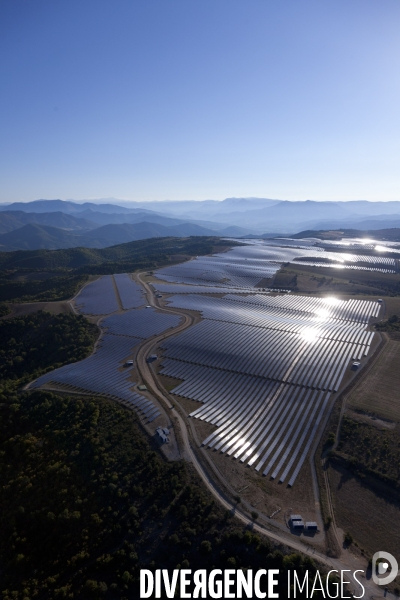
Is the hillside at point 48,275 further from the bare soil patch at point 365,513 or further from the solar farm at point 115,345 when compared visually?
the bare soil patch at point 365,513

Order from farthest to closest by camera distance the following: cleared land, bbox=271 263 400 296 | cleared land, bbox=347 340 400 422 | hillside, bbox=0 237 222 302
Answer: cleared land, bbox=271 263 400 296 → hillside, bbox=0 237 222 302 → cleared land, bbox=347 340 400 422

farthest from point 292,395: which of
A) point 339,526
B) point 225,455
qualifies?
point 339,526

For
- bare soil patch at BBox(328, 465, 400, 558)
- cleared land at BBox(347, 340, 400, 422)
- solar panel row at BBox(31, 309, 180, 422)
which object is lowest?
bare soil patch at BBox(328, 465, 400, 558)

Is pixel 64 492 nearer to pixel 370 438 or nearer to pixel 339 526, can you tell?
pixel 339 526

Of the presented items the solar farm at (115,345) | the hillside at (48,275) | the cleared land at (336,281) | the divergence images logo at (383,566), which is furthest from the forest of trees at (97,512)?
the cleared land at (336,281)

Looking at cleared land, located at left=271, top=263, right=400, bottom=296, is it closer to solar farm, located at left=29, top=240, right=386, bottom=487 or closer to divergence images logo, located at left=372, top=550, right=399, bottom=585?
solar farm, located at left=29, top=240, right=386, bottom=487

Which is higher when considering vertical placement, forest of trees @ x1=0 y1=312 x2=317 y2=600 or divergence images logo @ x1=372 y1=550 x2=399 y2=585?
forest of trees @ x1=0 y1=312 x2=317 y2=600

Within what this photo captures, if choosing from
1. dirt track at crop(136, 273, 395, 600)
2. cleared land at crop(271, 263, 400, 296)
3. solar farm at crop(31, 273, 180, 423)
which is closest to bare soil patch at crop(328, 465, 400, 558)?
dirt track at crop(136, 273, 395, 600)
